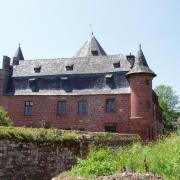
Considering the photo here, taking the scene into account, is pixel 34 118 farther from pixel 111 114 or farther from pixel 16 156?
pixel 16 156

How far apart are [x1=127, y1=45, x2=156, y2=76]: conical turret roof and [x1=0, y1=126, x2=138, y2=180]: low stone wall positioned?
18193 mm

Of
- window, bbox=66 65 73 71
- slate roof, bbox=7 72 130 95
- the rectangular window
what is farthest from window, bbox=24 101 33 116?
the rectangular window

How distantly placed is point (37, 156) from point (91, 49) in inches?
1231

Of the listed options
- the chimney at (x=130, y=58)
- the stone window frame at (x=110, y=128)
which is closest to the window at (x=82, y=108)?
the stone window frame at (x=110, y=128)

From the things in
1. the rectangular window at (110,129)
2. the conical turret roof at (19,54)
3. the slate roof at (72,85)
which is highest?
the conical turret roof at (19,54)

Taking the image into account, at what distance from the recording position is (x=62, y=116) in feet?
126

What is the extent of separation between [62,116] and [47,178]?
22536 mm

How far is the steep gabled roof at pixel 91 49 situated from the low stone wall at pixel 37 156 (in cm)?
2727

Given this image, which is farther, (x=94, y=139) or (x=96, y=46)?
(x=96, y=46)

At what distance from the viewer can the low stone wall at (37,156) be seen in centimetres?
1416

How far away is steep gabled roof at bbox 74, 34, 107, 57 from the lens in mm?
45562

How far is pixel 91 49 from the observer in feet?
150

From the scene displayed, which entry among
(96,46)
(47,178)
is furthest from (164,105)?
(47,178)

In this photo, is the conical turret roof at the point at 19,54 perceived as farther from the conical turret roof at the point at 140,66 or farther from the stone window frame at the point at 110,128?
the stone window frame at the point at 110,128
